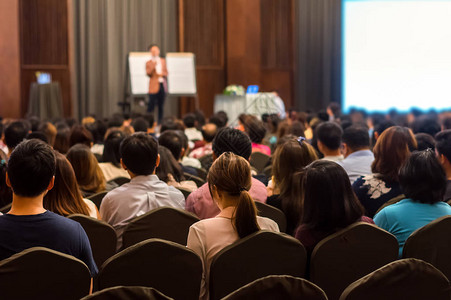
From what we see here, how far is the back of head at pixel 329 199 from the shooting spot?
2422 millimetres

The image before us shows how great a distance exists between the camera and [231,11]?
12.9 meters

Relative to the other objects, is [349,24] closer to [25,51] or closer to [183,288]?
[25,51]

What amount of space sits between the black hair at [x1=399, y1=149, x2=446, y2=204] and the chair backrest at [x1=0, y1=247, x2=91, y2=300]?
60.1 inches

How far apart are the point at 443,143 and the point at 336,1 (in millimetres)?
10963

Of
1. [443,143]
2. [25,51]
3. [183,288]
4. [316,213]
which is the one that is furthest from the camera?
[25,51]

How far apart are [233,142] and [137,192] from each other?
781 millimetres

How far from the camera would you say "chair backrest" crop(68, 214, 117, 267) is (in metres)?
2.63

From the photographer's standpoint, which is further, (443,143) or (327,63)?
(327,63)

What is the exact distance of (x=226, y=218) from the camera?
95.1 inches

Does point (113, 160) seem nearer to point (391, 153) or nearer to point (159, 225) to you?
point (159, 225)

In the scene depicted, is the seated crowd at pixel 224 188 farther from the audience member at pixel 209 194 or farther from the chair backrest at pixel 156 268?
the chair backrest at pixel 156 268

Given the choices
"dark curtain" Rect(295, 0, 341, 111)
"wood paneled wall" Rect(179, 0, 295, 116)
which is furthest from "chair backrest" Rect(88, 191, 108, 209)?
"dark curtain" Rect(295, 0, 341, 111)

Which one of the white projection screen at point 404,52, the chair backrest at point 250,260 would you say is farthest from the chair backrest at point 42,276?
the white projection screen at point 404,52

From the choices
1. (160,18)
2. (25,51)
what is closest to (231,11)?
(160,18)
